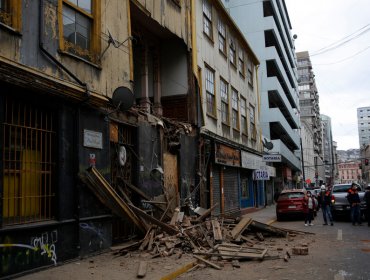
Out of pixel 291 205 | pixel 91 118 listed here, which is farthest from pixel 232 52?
pixel 91 118

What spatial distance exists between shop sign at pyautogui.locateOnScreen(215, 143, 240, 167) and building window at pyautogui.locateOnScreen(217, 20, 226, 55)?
545 centimetres

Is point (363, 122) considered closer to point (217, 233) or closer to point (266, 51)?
point (266, 51)

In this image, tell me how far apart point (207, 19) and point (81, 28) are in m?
11.2

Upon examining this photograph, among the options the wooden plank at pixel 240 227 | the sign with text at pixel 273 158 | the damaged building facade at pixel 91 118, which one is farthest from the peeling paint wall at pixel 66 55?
the sign with text at pixel 273 158

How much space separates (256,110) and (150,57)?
14180 millimetres

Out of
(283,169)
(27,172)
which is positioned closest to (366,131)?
(283,169)

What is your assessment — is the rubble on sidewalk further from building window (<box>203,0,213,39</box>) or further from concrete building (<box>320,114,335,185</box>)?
concrete building (<box>320,114,335,185</box>)

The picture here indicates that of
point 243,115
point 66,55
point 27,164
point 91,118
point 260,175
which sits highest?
point 243,115

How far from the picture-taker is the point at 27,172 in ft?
26.3

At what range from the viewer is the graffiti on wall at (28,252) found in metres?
Result: 6.95

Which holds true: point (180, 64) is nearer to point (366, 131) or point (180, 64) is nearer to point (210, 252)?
point (210, 252)

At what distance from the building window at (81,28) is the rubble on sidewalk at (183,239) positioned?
9.42 feet

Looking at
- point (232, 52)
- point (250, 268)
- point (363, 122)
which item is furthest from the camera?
point (363, 122)

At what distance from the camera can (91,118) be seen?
977 cm
